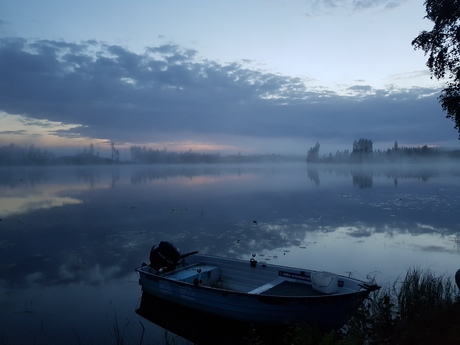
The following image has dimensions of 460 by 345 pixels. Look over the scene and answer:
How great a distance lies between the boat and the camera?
31.5 ft

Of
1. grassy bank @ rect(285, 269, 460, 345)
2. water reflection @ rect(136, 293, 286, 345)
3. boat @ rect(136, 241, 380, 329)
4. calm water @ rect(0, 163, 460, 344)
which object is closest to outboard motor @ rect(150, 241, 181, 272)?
boat @ rect(136, 241, 380, 329)

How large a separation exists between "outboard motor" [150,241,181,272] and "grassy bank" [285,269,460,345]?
5737 mm

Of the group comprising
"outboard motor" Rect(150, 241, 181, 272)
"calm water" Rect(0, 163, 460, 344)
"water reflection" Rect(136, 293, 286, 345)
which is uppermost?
"outboard motor" Rect(150, 241, 181, 272)

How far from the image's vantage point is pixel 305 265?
16094 millimetres

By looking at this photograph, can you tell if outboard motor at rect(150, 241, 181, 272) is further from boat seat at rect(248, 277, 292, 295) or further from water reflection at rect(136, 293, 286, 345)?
boat seat at rect(248, 277, 292, 295)

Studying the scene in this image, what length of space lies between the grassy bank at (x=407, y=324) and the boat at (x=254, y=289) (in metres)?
0.66

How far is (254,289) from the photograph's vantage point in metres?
12.2

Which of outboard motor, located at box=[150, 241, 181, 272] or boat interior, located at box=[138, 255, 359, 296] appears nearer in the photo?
boat interior, located at box=[138, 255, 359, 296]

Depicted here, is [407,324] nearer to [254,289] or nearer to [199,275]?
[254,289]

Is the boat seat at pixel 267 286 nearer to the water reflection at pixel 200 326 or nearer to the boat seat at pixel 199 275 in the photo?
the water reflection at pixel 200 326

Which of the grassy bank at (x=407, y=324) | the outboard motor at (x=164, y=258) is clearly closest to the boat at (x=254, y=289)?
the outboard motor at (x=164, y=258)

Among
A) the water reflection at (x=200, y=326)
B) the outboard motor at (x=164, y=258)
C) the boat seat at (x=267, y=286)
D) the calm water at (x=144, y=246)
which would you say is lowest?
the water reflection at (x=200, y=326)

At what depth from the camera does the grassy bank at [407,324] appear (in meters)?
6.90

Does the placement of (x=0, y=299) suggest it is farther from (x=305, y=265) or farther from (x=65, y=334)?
(x=305, y=265)
